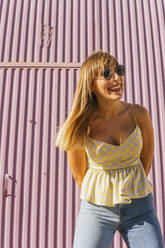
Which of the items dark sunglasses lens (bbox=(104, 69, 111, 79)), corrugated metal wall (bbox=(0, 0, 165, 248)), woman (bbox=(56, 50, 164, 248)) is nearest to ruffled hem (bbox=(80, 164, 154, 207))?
woman (bbox=(56, 50, 164, 248))

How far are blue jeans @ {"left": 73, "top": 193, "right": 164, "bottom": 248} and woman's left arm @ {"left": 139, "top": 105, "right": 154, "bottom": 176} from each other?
31 centimetres

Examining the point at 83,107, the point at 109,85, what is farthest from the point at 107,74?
the point at 83,107

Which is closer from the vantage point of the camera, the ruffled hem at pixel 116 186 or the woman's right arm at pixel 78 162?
the ruffled hem at pixel 116 186

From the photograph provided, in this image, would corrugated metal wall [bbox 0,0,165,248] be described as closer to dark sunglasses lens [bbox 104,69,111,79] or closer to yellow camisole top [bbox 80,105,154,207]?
yellow camisole top [bbox 80,105,154,207]

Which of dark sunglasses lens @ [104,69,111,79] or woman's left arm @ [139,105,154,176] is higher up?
dark sunglasses lens @ [104,69,111,79]

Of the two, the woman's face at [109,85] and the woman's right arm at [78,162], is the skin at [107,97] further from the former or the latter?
the woman's right arm at [78,162]

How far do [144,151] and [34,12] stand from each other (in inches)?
139

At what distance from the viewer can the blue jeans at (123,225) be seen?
129 cm

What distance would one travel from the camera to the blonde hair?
55.8 inches

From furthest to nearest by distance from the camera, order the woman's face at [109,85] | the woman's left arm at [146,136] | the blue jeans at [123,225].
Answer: the woman's left arm at [146,136], the woman's face at [109,85], the blue jeans at [123,225]

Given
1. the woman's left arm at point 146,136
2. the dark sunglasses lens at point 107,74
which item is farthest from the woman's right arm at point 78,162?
the dark sunglasses lens at point 107,74

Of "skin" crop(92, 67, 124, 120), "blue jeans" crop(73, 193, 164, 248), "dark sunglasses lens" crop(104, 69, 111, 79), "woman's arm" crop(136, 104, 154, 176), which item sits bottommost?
"blue jeans" crop(73, 193, 164, 248)

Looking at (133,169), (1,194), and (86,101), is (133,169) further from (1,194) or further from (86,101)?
(1,194)

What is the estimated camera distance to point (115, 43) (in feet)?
12.5
